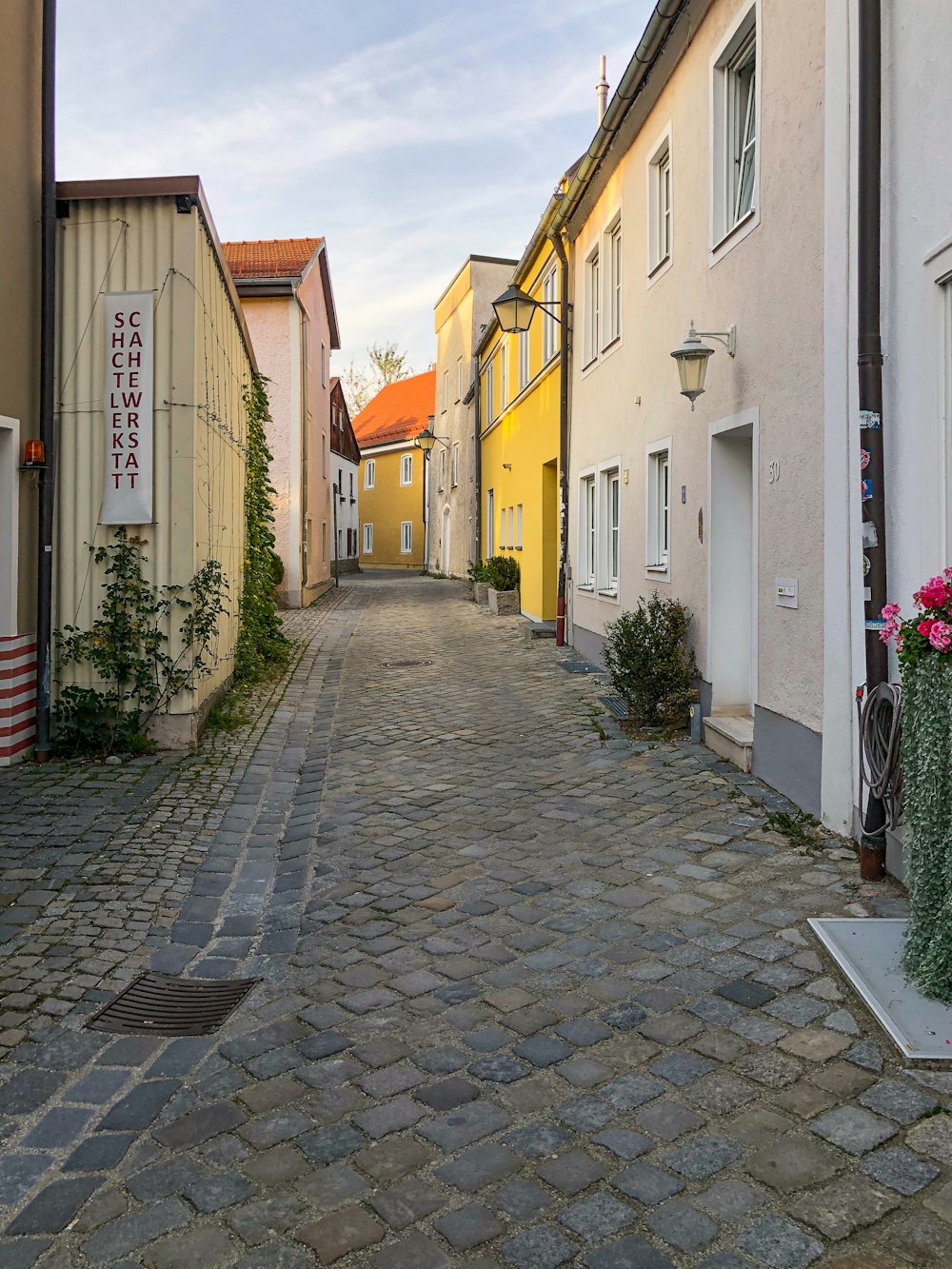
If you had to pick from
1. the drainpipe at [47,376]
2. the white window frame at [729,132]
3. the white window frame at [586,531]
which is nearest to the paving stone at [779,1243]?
the drainpipe at [47,376]

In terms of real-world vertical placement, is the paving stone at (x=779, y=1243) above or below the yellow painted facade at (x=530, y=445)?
below

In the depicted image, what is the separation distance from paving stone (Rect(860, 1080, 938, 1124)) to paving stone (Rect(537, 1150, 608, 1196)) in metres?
0.85

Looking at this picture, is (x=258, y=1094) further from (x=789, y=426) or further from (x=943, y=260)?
(x=789, y=426)

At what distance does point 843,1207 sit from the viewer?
8.89ft

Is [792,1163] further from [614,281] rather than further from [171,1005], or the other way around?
[614,281]

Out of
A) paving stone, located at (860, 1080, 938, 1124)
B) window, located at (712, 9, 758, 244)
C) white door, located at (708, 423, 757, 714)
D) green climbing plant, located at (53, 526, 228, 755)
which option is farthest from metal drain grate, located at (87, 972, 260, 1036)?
window, located at (712, 9, 758, 244)

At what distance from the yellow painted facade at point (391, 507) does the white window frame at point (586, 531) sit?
101ft

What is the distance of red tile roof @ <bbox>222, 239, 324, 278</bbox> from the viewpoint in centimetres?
2247

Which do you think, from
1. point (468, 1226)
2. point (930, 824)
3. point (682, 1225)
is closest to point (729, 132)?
point (930, 824)

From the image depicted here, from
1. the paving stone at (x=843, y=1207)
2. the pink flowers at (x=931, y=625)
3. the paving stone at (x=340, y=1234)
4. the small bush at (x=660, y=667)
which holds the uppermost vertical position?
the pink flowers at (x=931, y=625)

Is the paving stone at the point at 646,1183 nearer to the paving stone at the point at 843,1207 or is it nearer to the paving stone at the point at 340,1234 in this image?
the paving stone at the point at 843,1207

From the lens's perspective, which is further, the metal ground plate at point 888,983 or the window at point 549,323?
the window at point 549,323

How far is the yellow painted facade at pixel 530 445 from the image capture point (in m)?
17.0

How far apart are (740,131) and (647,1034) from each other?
6943mm
